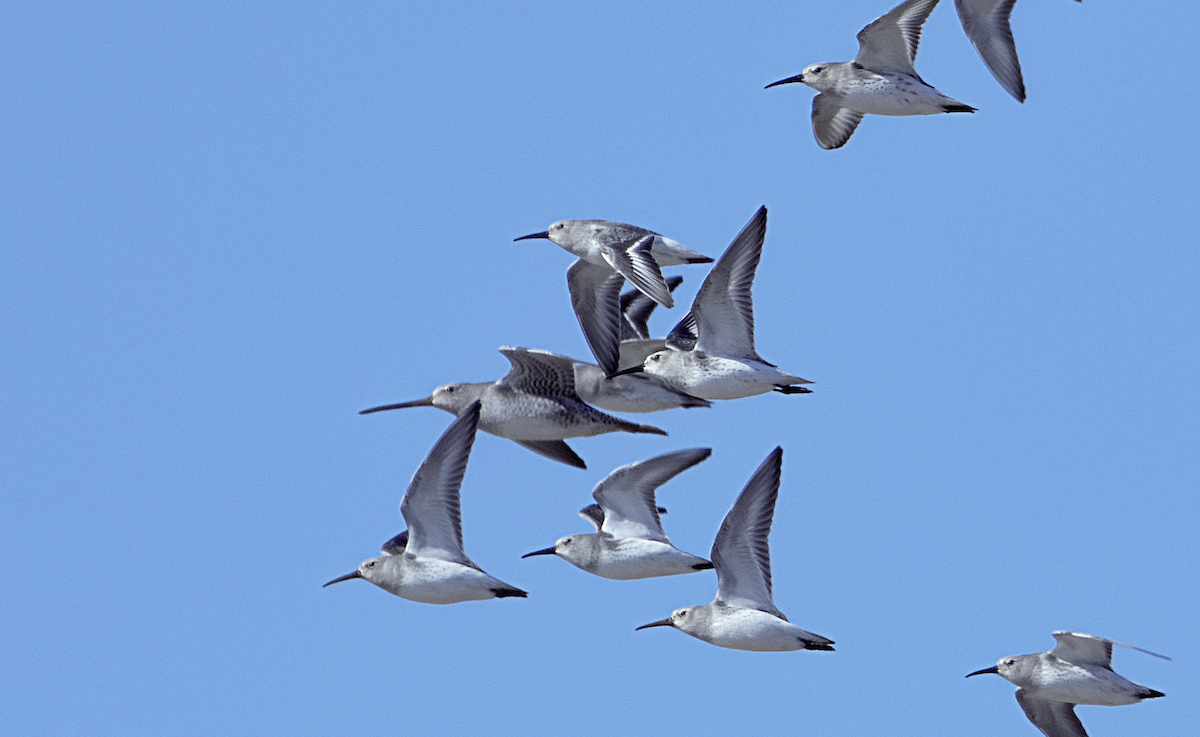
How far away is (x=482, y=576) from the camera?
1174cm

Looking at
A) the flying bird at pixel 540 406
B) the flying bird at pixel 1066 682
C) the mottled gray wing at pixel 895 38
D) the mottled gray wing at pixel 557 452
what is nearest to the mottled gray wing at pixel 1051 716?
the flying bird at pixel 1066 682

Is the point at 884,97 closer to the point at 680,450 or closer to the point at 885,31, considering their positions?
the point at 885,31

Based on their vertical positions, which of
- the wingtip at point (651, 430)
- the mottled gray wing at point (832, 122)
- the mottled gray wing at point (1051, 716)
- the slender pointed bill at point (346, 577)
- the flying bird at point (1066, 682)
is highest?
the mottled gray wing at point (832, 122)

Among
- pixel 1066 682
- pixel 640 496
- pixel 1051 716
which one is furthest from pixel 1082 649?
pixel 640 496

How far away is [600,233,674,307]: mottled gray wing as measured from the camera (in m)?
11.7

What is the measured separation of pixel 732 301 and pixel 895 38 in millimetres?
3212

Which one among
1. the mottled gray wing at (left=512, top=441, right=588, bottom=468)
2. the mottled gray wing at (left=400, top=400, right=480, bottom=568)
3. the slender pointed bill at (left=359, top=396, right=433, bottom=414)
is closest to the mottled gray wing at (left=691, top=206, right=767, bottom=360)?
the mottled gray wing at (left=400, top=400, right=480, bottom=568)

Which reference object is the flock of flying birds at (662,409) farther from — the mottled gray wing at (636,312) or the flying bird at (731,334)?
the mottled gray wing at (636,312)

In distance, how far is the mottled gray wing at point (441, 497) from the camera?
1169cm

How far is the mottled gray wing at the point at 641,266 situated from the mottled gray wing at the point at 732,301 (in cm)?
28

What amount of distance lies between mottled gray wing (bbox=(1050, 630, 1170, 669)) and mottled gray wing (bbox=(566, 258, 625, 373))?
3852 mm

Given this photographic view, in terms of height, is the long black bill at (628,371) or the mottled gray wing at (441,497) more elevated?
the long black bill at (628,371)

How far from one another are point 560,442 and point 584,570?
108cm

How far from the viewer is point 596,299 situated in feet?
44.1
